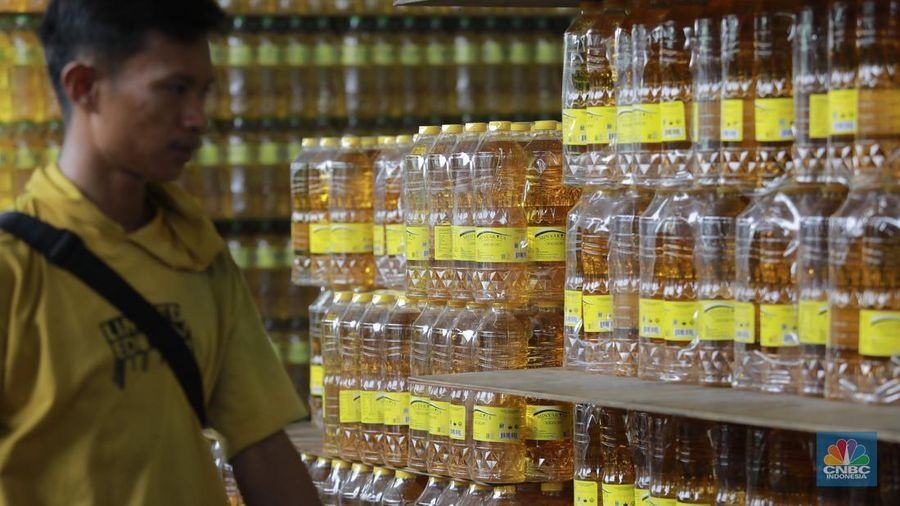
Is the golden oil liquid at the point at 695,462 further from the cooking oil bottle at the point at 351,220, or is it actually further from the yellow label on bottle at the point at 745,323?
the cooking oil bottle at the point at 351,220

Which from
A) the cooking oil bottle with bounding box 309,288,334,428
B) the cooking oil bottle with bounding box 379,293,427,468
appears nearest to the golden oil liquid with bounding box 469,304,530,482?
the cooking oil bottle with bounding box 379,293,427,468

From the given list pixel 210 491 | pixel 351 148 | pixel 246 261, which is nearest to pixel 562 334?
pixel 351 148

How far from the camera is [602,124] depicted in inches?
131

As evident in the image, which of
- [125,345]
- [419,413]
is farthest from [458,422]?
[125,345]

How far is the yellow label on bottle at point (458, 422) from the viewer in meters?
3.70

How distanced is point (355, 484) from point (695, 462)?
1400mm

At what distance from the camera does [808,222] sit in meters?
2.81

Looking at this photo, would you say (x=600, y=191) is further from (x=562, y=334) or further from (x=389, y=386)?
(x=389, y=386)

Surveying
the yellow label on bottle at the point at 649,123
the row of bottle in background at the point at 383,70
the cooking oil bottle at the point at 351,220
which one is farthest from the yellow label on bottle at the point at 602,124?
the row of bottle in background at the point at 383,70

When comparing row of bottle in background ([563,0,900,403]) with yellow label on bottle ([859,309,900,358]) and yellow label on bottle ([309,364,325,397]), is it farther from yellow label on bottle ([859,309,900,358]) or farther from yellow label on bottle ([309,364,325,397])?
yellow label on bottle ([309,364,325,397])

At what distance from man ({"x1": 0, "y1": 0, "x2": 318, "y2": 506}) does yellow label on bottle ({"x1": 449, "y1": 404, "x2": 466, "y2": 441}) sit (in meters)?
1.51

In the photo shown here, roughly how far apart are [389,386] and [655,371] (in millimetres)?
1187

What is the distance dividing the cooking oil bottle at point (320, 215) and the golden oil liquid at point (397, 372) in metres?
0.36

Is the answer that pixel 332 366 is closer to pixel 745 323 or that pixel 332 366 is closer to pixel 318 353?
pixel 318 353
